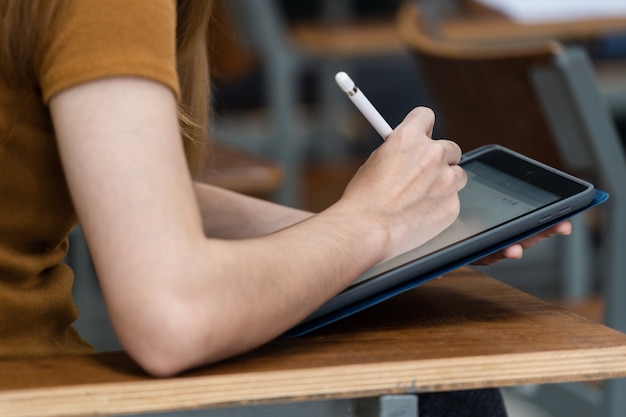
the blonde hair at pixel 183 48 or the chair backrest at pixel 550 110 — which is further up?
the blonde hair at pixel 183 48

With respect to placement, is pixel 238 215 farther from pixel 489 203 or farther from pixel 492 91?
pixel 492 91

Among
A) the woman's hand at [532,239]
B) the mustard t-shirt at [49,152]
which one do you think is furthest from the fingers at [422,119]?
the mustard t-shirt at [49,152]

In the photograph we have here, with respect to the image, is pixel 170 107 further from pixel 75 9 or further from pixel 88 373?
pixel 88 373

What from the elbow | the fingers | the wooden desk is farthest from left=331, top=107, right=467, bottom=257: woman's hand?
the wooden desk

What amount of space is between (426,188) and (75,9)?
0.34 meters

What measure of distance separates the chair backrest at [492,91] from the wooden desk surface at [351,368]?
767 mm

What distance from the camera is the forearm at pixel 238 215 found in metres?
1.26

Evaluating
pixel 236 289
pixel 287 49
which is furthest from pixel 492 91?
pixel 287 49

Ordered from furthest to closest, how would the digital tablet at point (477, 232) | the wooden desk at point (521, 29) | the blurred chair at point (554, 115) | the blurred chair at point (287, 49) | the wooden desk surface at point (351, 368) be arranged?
the blurred chair at point (287, 49) → the wooden desk at point (521, 29) → the blurred chair at point (554, 115) → the digital tablet at point (477, 232) → the wooden desk surface at point (351, 368)

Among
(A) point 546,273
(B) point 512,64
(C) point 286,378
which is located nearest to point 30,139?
(C) point 286,378

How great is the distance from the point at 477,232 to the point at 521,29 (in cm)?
260

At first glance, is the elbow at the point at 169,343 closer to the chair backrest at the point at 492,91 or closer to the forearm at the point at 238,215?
the forearm at the point at 238,215

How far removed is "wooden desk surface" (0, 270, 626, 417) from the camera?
792mm

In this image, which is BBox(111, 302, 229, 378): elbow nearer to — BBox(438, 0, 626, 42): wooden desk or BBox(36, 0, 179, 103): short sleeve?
BBox(36, 0, 179, 103): short sleeve
